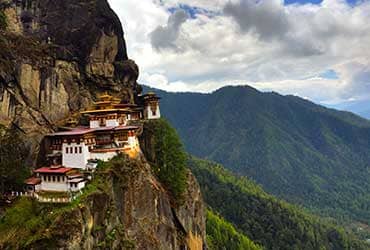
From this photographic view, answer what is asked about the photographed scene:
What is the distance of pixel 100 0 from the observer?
79312 mm

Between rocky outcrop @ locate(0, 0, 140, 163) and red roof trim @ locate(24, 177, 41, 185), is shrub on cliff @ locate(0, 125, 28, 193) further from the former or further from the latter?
rocky outcrop @ locate(0, 0, 140, 163)

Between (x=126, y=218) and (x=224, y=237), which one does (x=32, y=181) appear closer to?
(x=126, y=218)

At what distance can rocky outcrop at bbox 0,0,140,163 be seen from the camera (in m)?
61.8

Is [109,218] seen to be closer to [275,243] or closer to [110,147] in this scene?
[110,147]

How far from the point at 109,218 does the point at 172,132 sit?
907 inches

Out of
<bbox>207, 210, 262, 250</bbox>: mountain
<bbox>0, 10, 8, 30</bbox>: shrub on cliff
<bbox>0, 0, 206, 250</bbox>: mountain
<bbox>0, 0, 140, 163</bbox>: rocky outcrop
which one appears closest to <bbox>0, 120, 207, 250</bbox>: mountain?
<bbox>0, 0, 206, 250</bbox>: mountain

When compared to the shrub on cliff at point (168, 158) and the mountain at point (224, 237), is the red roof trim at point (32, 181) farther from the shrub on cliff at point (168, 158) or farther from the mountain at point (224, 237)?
the mountain at point (224, 237)

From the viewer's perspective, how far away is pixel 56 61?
231 ft

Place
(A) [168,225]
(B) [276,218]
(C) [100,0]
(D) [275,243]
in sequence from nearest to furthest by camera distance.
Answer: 1. (A) [168,225]
2. (C) [100,0]
3. (D) [275,243]
4. (B) [276,218]

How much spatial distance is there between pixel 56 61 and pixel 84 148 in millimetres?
20188

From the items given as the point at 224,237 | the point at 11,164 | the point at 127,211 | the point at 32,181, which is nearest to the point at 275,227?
the point at 224,237

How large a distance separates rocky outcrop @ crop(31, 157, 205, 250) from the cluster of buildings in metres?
3.03

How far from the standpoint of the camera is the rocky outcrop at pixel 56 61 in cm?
6184

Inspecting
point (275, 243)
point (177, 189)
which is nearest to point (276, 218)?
point (275, 243)
